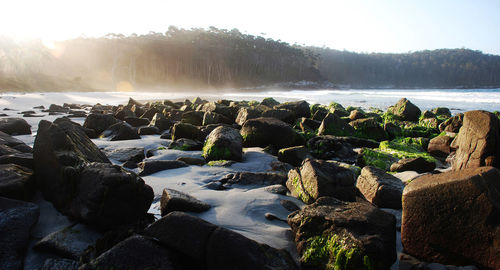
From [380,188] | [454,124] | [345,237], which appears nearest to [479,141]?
[380,188]

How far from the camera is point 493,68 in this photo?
9469cm

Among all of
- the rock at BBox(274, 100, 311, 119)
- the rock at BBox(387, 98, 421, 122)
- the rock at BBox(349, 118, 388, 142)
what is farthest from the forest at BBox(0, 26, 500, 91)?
the rock at BBox(349, 118, 388, 142)

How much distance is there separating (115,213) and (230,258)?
97cm

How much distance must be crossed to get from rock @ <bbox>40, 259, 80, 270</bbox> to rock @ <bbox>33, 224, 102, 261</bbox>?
0.16 feet

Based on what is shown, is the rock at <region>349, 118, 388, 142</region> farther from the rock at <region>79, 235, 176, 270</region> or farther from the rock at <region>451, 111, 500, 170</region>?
the rock at <region>79, 235, 176, 270</region>

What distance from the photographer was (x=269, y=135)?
18.4ft

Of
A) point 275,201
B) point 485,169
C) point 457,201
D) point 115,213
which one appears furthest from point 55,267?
point 485,169

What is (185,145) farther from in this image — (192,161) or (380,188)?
(380,188)

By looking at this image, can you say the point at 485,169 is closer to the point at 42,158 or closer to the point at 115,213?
the point at 115,213

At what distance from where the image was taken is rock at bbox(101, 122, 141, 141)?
626 cm

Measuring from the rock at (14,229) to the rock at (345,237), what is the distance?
183 centimetres

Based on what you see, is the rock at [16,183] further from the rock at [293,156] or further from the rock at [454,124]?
the rock at [454,124]

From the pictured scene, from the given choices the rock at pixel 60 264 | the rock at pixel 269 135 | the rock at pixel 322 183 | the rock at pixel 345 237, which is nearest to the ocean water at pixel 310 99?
the rock at pixel 269 135

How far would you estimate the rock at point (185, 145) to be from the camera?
552 cm
